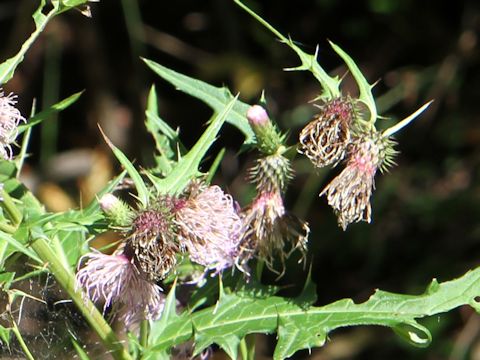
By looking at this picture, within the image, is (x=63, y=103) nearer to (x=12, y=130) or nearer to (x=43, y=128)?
(x=12, y=130)

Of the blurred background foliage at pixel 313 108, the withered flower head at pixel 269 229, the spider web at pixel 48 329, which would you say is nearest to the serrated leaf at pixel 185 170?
the withered flower head at pixel 269 229

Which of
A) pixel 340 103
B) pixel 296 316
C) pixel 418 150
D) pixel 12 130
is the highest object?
pixel 418 150

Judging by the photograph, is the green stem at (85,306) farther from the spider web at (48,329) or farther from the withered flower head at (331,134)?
the withered flower head at (331,134)

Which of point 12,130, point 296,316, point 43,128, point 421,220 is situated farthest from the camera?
point 43,128

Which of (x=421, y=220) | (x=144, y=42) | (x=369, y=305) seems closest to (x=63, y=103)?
(x=369, y=305)

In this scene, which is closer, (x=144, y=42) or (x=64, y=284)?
(x=64, y=284)

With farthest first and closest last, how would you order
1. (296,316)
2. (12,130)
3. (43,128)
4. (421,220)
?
(43,128)
(421,220)
(296,316)
(12,130)

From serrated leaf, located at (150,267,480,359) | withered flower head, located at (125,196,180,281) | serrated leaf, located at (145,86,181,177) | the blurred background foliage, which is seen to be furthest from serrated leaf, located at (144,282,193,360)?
the blurred background foliage

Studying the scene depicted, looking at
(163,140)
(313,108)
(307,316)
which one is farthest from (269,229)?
(313,108)
